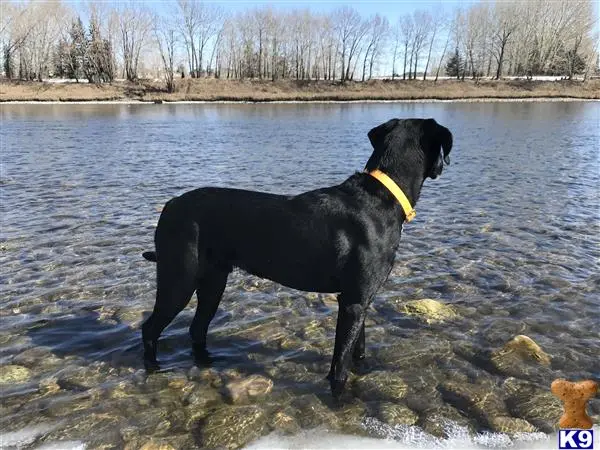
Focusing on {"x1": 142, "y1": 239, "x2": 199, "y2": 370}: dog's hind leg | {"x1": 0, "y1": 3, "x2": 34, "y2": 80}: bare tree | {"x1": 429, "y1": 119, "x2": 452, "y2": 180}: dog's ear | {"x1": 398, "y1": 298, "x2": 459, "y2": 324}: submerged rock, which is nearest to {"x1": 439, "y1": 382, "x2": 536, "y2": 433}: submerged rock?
{"x1": 398, "y1": 298, "x2": 459, "y2": 324}: submerged rock

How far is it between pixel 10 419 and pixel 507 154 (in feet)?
69.4

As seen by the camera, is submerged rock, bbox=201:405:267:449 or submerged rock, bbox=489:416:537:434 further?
submerged rock, bbox=489:416:537:434

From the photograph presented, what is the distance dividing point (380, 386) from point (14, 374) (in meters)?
3.71

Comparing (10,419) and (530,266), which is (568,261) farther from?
(10,419)

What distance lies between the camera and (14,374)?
4.82 m

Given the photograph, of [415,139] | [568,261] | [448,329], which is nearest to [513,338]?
[448,329]

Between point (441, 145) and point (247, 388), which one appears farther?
point (247, 388)

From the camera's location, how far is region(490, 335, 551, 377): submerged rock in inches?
194

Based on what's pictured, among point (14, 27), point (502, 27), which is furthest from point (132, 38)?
point (502, 27)

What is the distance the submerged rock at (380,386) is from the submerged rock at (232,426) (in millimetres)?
1012

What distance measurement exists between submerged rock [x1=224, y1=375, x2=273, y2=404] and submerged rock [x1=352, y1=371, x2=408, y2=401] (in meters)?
0.88

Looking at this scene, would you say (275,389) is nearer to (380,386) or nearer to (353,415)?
(353,415)

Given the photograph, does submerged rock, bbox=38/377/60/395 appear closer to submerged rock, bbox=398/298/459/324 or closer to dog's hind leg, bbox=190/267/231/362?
dog's hind leg, bbox=190/267/231/362

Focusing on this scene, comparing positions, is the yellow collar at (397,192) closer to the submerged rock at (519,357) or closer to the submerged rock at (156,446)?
the submerged rock at (519,357)
